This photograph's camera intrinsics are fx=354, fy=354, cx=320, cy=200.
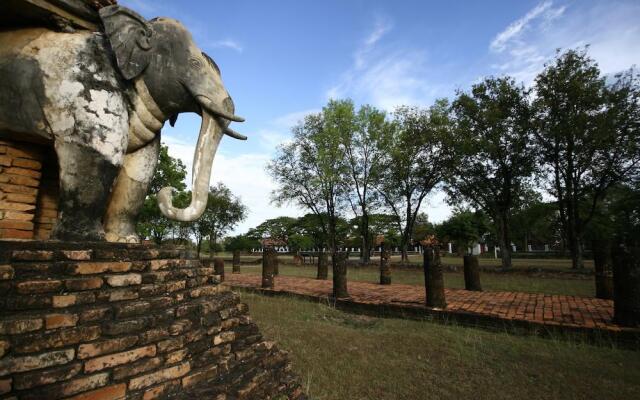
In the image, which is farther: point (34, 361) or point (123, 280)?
point (123, 280)

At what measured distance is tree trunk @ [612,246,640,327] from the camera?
5172 millimetres

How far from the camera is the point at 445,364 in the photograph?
4270 mm

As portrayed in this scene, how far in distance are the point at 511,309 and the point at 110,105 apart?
23.0 ft

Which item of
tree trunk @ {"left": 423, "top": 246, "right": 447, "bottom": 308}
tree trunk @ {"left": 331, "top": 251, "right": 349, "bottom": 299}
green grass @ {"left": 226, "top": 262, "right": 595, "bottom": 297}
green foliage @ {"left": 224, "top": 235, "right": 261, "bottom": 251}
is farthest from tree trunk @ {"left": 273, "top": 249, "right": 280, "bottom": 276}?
green foliage @ {"left": 224, "top": 235, "right": 261, "bottom": 251}

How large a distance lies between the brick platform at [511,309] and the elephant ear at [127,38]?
6064mm

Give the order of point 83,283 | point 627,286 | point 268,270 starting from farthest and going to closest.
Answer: point 268,270
point 627,286
point 83,283

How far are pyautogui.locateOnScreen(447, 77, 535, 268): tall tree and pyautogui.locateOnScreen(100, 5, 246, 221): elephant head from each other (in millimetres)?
17927

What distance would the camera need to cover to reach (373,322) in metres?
Answer: 6.64

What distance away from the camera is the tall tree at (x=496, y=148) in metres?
18.7

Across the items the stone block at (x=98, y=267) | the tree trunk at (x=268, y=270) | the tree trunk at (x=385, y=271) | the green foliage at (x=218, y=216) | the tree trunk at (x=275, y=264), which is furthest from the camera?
the green foliage at (x=218, y=216)

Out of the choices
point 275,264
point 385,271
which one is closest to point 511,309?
point 385,271

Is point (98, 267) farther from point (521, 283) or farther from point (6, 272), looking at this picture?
point (521, 283)

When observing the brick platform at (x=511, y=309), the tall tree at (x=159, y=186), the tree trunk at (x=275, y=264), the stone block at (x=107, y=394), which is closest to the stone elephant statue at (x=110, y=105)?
the stone block at (x=107, y=394)

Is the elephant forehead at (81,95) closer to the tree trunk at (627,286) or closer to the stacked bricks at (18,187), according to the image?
the stacked bricks at (18,187)
